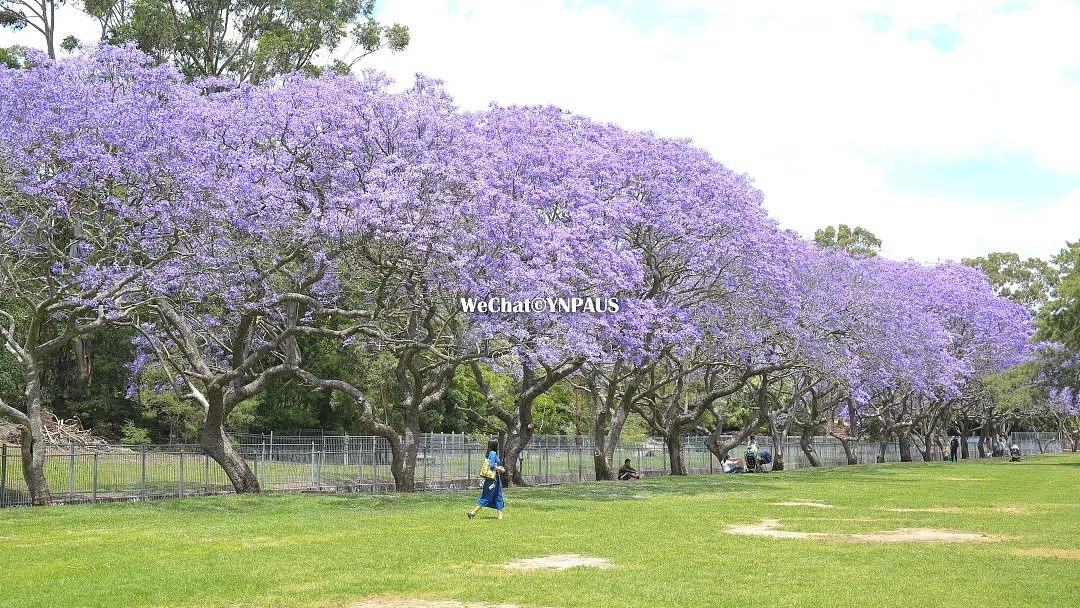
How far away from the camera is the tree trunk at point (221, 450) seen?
26.0m

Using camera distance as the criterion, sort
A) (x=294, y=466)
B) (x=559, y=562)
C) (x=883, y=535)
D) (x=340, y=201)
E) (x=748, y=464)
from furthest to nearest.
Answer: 1. (x=748, y=464)
2. (x=294, y=466)
3. (x=340, y=201)
4. (x=883, y=535)
5. (x=559, y=562)

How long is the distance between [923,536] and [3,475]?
60.0ft

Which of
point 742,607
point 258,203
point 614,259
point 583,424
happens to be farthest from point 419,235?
point 583,424

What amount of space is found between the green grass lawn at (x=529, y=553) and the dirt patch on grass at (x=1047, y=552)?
22 millimetres

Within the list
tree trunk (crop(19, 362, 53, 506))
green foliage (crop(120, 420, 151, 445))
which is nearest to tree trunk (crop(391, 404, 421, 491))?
tree trunk (crop(19, 362, 53, 506))

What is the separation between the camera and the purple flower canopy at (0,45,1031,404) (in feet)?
72.8

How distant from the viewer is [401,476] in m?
28.6

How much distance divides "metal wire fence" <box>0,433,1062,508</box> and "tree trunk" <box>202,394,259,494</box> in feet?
5.03

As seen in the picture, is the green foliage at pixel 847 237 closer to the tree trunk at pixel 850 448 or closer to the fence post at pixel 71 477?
the tree trunk at pixel 850 448

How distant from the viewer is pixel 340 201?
22797 millimetres

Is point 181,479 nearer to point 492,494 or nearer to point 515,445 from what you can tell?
point 515,445

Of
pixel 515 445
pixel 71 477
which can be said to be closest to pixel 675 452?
pixel 515 445

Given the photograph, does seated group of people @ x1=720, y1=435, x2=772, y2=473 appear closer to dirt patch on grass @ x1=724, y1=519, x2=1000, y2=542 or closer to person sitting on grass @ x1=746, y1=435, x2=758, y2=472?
person sitting on grass @ x1=746, y1=435, x2=758, y2=472

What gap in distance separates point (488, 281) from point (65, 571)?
40.3 feet
